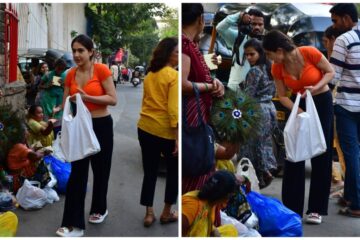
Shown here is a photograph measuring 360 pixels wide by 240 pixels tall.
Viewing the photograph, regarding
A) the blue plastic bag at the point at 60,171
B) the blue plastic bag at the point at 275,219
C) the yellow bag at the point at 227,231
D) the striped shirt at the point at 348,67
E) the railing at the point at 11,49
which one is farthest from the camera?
the blue plastic bag at the point at 60,171

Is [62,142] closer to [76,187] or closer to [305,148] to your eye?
[76,187]

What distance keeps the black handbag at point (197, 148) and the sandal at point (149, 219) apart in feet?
1.98

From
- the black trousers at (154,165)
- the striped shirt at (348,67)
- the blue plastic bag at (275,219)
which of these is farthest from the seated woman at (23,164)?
the striped shirt at (348,67)

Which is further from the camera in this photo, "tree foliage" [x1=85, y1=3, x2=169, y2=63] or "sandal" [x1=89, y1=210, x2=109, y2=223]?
"sandal" [x1=89, y1=210, x2=109, y2=223]

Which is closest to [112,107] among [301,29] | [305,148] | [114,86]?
[114,86]

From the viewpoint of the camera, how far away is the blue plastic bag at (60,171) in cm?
359

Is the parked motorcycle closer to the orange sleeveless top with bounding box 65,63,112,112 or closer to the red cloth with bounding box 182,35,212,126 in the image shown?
the orange sleeveless top with bounding box 65,63,112,112

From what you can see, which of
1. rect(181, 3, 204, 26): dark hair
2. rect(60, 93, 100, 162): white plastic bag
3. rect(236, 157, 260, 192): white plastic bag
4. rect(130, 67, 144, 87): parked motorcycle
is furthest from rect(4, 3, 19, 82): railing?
rect(236, 157, 260, 192): white plastic bag

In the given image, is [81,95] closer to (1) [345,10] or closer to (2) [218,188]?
(2) [218,188]

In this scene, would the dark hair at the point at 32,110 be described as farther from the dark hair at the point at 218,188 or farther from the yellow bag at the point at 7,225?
the dark hair at the point at 218,188

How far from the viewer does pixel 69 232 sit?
9.93 ft

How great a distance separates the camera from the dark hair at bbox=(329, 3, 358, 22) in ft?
10.0

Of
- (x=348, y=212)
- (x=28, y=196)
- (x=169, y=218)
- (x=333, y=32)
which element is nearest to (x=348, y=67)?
(x=333, y=32)

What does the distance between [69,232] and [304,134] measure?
4.61 ft
